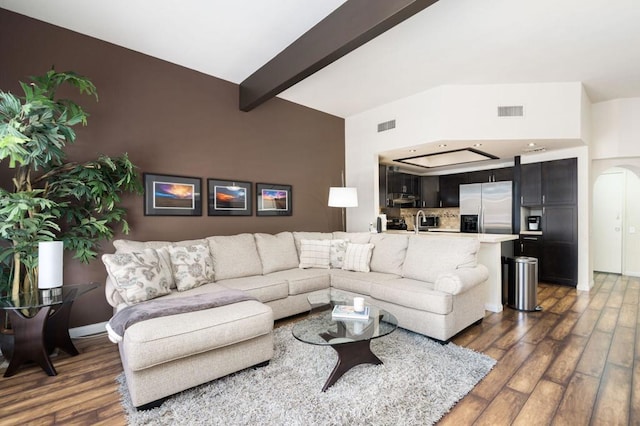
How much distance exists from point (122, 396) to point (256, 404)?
0.95m

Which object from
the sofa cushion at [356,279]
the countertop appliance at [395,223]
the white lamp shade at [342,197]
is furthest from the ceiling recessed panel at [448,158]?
the sofa cushion at [356,279]

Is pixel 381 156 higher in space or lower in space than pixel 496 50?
lower

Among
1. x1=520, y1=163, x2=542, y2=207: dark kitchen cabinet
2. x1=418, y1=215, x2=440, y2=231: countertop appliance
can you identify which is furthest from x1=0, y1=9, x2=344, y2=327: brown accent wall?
x1=520, y1=163, x2=542, y2=207: dark kitchen cabinet

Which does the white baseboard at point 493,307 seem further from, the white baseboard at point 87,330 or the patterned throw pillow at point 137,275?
the white baseboard at point 87,330

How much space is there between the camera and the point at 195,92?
3820 millimetres

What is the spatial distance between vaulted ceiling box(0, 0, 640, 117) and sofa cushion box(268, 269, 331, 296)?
2.53m

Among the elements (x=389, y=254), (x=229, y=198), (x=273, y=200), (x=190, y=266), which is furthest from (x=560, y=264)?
(x=190, y=266)

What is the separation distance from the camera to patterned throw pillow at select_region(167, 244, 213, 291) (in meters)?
2.95

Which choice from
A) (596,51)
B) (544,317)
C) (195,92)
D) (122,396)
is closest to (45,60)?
(195,92)

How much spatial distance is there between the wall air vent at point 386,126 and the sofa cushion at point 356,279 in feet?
7.87

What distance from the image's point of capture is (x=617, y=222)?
5770mm

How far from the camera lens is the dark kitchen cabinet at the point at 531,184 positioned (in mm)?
5230

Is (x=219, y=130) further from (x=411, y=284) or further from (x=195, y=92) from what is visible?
(x=411, y=284)

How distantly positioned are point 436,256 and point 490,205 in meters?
3.56
